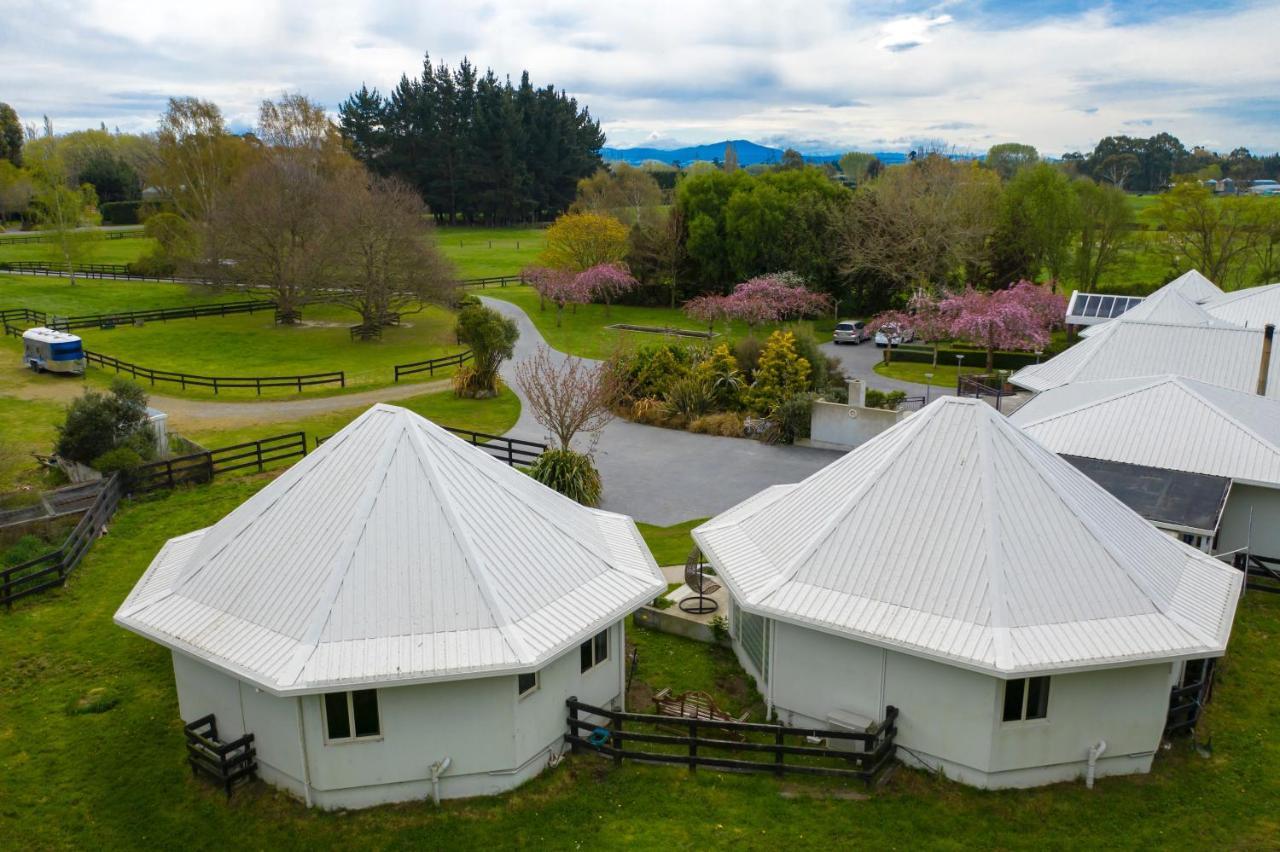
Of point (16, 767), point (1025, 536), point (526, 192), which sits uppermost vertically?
point (526, 192)

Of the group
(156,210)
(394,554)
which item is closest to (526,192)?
(156,210)

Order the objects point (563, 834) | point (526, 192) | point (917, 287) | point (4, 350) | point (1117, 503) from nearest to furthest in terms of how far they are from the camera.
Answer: point (563, 834)
point (1117, 503)
point (4, 350)
point (917, 287)
point (526, 192)

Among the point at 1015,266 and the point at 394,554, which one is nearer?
the point at 394,554

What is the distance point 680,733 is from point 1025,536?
20.3 ft

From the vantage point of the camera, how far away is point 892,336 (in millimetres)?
44594

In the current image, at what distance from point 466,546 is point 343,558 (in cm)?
181

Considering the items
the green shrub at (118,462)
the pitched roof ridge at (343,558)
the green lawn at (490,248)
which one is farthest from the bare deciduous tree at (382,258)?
the pitched roof ridge at (343,558)

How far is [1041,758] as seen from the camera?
1266 cm

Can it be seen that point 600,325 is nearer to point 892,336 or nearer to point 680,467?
point 892,336

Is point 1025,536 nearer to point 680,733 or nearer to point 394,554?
point 680,733

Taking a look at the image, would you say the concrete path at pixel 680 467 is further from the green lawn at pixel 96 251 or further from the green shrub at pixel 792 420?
the green lawn at pixel 96 251

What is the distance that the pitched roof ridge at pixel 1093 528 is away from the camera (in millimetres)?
12883

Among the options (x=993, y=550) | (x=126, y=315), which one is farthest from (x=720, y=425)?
(x=126, y=315)

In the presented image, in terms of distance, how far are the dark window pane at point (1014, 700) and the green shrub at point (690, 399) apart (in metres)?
20.9
